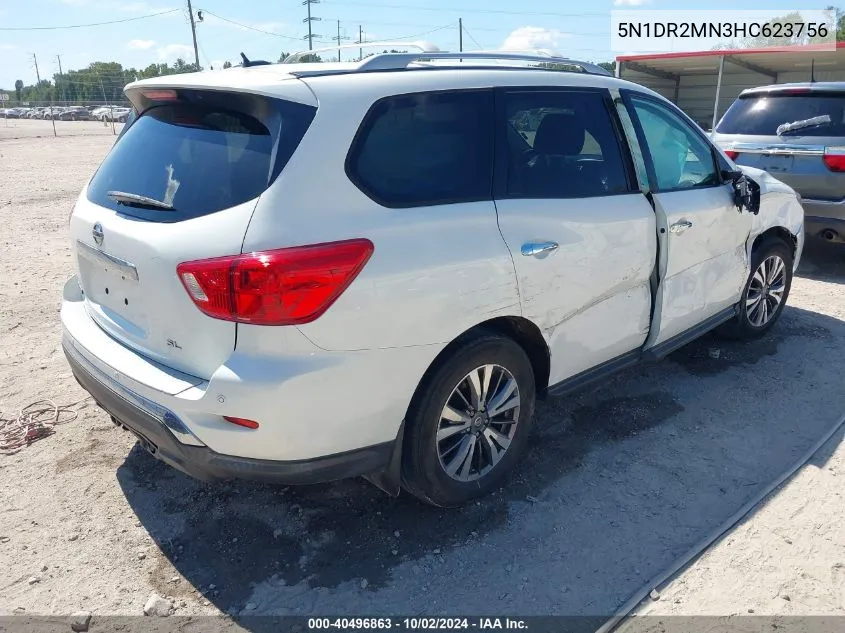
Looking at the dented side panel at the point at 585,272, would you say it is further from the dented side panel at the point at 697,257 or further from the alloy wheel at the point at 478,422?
the alloy wheel at the point at 478,422

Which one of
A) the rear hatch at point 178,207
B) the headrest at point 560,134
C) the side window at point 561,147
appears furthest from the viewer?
the headrest at point 560,134

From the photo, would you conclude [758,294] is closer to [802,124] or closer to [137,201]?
[802,124]

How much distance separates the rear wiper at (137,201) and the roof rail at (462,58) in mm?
982

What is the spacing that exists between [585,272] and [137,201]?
2.05 meters

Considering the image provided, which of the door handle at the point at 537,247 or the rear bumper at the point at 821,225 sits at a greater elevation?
the door handle at the point at 537,247

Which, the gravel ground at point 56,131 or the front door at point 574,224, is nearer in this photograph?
the front door at point 574,224

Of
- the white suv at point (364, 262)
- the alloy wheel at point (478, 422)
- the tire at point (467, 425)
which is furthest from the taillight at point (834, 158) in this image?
the alloy wheel at point (478, 422)

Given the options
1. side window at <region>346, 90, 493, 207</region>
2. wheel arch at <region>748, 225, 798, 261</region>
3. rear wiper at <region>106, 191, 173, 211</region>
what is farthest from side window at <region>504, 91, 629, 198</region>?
wheel arch at <region>748, 225, 798, 261</region>

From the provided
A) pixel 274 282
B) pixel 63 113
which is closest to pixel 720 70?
pixel 274 282

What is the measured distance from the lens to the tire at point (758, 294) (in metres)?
4.83

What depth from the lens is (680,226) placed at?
3781 mm

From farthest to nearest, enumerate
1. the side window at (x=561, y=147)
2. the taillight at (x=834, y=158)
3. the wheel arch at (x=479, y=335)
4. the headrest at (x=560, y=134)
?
the taillight at (x=834, y=158), the headrest at (x=560, y=134), the side window at (x=561, y=147), the wheel arch at (x=479, y=335)

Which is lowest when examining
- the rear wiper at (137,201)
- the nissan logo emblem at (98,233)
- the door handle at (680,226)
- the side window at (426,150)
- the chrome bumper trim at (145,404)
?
the chrome bumper trim at (145,404)

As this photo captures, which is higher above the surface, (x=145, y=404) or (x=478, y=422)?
(x=145, y=404)
